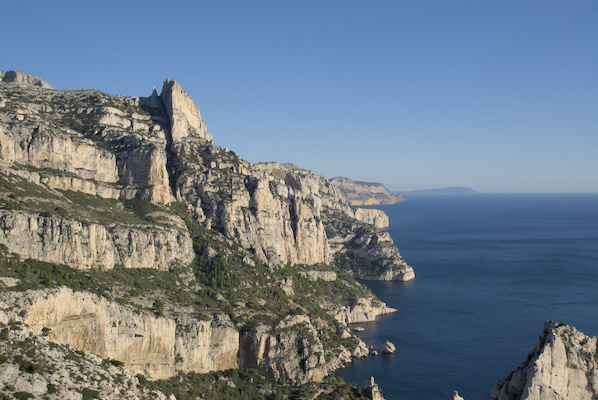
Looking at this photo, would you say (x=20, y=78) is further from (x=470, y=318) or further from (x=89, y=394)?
(x=470, y=318)

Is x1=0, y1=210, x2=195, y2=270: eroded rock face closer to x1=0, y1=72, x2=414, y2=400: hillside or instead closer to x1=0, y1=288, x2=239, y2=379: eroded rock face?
x1=0, y1=72, x2=414, y2=400: hillside

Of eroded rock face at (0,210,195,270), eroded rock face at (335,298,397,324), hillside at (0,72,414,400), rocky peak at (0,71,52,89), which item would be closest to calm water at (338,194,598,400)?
eroded rock face at (335,298,397,324)

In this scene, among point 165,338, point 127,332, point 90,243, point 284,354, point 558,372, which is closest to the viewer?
point 558,372

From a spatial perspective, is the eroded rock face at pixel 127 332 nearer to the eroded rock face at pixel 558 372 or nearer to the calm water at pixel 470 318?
the calm water at pixel 470 318

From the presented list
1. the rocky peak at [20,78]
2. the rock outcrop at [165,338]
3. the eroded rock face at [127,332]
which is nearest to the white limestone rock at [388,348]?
the rock outcrop at [165,338]

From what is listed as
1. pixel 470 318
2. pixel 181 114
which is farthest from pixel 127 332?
pixel 470 318
